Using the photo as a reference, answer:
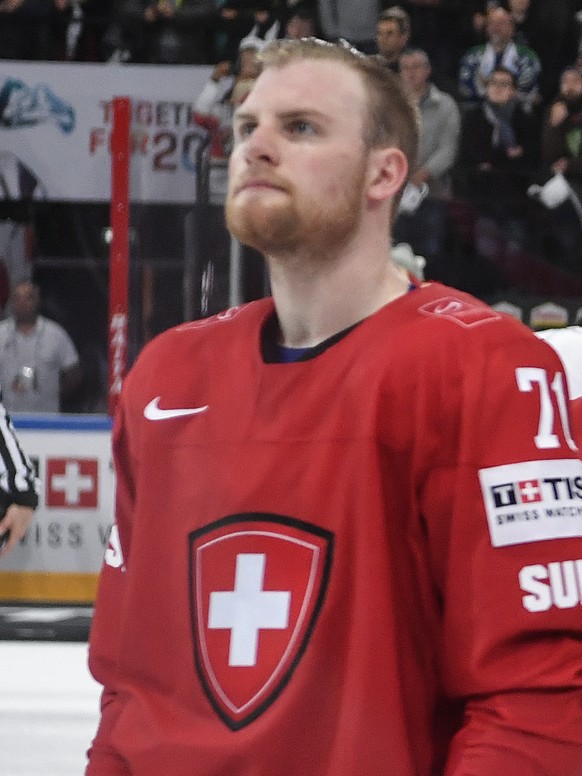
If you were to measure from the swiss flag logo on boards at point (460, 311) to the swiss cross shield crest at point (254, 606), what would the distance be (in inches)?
9.5

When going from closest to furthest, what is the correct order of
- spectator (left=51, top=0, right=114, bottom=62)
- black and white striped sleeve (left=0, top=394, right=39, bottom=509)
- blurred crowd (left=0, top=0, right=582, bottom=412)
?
black and white striped sleeve (left=0, top=394, right=39, bottom=509)
blurred crowd (left=0, top=0, right=582, bottom=412)
spectator (left=51, top=0, right=114, bottom=62)

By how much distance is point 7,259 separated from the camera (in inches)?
322

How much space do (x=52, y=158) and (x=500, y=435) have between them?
790 cm

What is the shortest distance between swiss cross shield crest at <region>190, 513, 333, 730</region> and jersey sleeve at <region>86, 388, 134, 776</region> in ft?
0.47

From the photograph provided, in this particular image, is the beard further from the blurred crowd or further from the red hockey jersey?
the blurred crowd

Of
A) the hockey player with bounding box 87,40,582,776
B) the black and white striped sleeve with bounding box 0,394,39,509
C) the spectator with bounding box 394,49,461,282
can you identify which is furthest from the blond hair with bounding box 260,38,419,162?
the spectator with bounding box 394,49,461,282

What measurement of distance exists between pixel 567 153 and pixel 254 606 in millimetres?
7972

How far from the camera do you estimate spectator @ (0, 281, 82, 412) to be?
25.3 ft

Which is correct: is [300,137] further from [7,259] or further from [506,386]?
[7,259]

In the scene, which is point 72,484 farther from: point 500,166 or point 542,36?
point 542,36

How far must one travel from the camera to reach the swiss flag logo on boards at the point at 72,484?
698cm

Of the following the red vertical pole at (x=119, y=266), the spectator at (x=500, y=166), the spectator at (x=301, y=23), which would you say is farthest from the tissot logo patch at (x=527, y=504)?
the spectator at (x=301, y=23)

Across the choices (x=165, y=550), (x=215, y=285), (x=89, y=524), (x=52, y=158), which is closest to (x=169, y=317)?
(x=215, y=285)

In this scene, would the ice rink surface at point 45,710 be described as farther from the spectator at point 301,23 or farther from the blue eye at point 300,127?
the spectator at point 301,23
